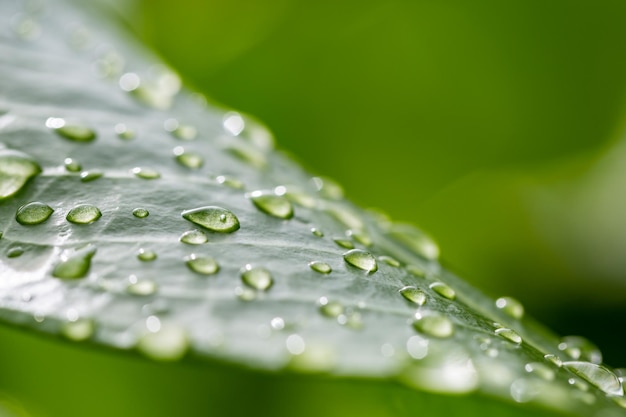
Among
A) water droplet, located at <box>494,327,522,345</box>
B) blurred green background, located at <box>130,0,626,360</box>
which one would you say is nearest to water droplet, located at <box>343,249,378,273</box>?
water droplet, located at <box>494,327,522,345</box>

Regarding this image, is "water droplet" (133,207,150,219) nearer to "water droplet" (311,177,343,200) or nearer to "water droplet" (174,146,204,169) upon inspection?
"water droplet" (174,146,204,169)

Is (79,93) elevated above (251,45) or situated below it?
below

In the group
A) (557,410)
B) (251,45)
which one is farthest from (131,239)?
(251,45)

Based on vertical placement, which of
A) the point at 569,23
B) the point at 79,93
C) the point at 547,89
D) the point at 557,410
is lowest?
the point at 557,410

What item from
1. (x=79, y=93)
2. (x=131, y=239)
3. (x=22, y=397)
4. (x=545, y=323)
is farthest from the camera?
(x=545, y=323)

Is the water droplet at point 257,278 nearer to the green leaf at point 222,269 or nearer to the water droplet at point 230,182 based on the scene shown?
the green leaf at point 222,269

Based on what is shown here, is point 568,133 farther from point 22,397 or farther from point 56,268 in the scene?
point 56,268

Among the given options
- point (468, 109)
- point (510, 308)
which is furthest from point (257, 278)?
point (468, 109)

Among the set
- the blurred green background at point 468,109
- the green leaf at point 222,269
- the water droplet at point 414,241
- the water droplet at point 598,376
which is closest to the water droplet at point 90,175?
the green leaf at point 222,269
